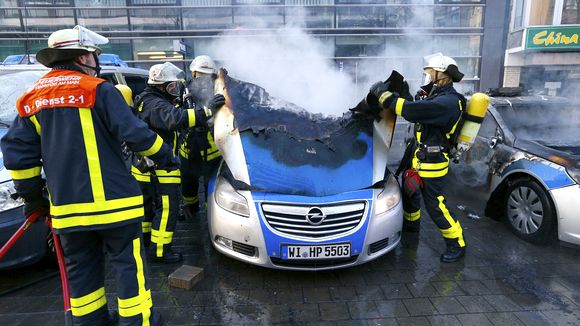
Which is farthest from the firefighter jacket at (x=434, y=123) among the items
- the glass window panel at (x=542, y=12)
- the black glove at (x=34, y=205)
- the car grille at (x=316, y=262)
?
the glass window panel at (x=542, y=12)

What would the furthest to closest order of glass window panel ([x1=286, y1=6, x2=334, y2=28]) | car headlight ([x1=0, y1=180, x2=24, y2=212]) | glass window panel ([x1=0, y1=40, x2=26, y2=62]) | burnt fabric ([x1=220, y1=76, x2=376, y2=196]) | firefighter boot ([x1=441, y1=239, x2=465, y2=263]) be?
glass window panel ([x1=0, y1=40, x2=26, y2=62])
glass window panel ([x1=286, y1=6, x2=334, y2=28])
firefighter boot ([x1=441, y1=239, x2=465, y2=263])
burnt fabric ([x1=220, y1=76, x2=376, y2=196])
car headlight ([x1=0, y1=180, x2=24, y2=212])

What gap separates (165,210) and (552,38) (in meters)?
16.6

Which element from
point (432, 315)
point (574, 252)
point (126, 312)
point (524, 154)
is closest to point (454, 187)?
point (524, 154)

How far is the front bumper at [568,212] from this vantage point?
3766mm

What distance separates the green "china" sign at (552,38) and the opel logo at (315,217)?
1544 centimetres

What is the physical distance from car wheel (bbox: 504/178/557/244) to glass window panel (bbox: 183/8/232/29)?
23.6 ft

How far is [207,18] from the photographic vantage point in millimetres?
11664

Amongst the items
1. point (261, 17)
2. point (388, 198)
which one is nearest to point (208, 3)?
point (261, 17)

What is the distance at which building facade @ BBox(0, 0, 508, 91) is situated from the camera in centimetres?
1053

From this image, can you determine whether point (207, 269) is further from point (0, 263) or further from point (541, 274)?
point (541, 274)

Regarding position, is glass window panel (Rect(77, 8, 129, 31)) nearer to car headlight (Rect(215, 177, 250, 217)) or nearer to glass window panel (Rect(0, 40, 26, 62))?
glass window panel (Rect(0, 40, 26, 62))

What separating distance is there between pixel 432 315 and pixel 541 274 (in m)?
1.42

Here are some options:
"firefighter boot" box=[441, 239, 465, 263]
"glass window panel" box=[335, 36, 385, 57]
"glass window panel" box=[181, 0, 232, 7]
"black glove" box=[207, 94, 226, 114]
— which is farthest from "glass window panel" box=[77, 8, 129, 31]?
"firefighter boot" box=[441, 239, 465, 263]

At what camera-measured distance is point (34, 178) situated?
96.3 inches
